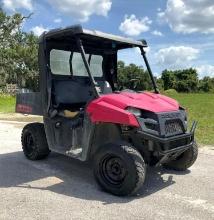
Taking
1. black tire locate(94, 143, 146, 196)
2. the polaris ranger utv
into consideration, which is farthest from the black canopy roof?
black tire locate(94, 143, 146, 196)

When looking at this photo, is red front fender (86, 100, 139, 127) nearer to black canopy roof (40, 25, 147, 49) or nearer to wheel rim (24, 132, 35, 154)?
black canopy roof (40, 25, 147, 49)

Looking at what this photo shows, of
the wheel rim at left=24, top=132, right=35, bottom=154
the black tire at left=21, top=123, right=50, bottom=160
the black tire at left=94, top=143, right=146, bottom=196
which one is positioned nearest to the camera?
the black tire at left=94, top=143, right=146, bottom=196

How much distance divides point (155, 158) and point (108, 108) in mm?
1052

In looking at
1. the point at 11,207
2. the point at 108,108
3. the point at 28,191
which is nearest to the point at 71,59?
the point at 108,108

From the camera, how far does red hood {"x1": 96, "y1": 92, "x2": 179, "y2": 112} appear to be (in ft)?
19.6

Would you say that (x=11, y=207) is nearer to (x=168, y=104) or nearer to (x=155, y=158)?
(x=155, y=158)

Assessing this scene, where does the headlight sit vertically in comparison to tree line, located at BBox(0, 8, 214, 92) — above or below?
below

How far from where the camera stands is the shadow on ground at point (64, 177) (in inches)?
237

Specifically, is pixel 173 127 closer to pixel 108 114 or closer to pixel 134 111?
pixel 134 111

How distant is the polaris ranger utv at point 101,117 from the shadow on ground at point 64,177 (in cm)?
20

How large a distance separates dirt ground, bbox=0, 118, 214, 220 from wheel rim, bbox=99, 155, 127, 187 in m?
0.21

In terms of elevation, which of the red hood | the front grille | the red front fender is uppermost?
the red hood

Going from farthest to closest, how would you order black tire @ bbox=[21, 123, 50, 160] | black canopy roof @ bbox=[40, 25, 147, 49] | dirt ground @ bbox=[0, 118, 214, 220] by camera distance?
black tire @ bbox=[21, 123, 50, 160] < black canopy roof @ bbox=[40, 25, 147, 49] < dirt ground @ bbox=[0, 118, 214, 220]

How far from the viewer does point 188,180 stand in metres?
6.68
